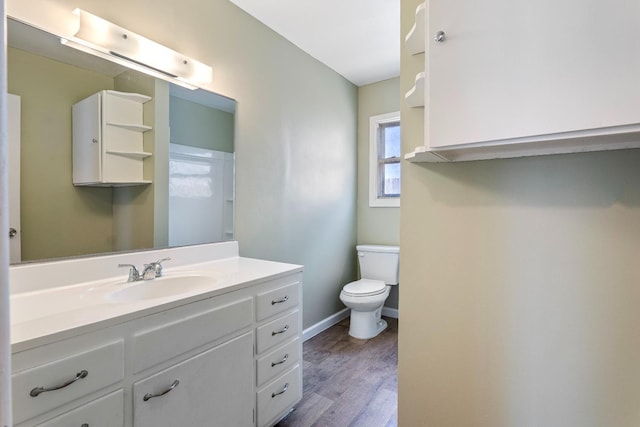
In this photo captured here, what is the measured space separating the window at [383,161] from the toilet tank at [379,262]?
1.62ft

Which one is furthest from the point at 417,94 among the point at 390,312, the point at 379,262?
the point at 390,312

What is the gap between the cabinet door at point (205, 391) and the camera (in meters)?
1.07

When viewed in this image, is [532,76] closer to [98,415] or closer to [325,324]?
[98,415]

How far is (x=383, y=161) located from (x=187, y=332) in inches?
103

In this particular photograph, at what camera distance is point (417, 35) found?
2.88 ft

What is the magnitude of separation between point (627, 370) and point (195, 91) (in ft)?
7.03

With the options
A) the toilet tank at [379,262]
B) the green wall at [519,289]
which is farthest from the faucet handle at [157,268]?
the toilet tank at [379,262]

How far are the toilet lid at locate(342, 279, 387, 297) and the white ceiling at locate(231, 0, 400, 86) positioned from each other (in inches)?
80.0

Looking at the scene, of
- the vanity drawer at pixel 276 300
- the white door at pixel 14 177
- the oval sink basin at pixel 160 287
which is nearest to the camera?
the white door at pixel 14 177

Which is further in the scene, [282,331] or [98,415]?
[282,331]

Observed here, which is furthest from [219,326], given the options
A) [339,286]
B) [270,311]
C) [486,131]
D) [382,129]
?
[382,129]

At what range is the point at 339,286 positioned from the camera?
312 cm

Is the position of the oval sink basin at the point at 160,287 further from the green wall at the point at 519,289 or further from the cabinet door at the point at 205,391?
the green wall at the point at 519,289

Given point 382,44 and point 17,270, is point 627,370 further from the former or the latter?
point 382,44
